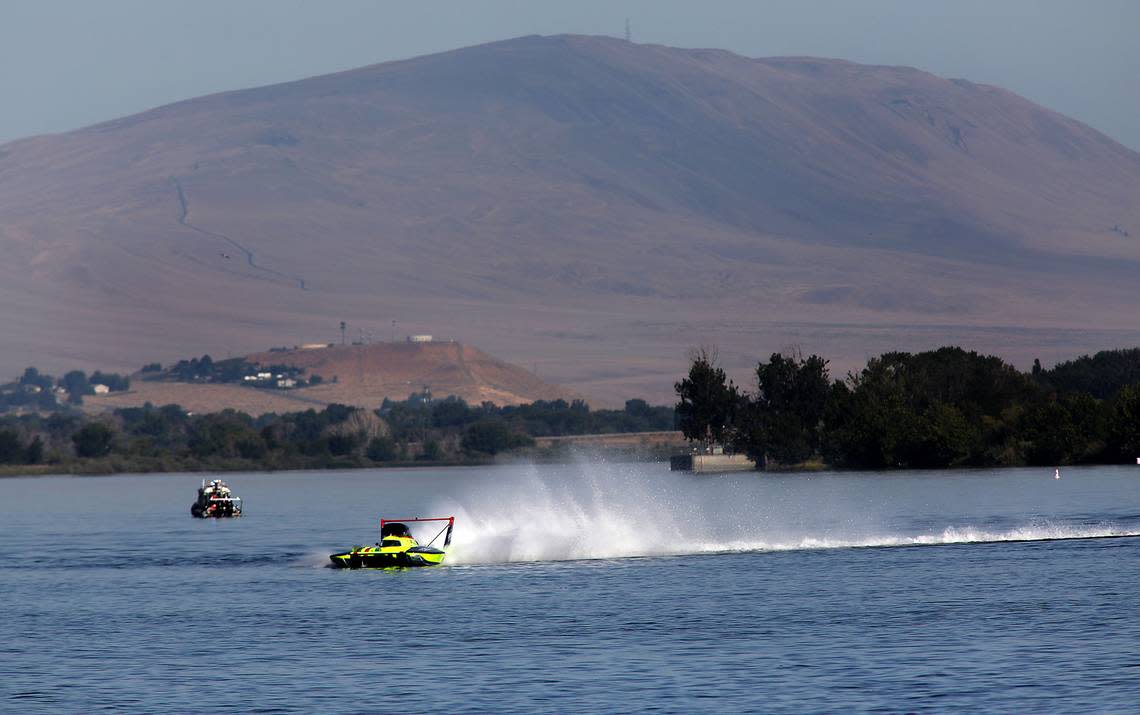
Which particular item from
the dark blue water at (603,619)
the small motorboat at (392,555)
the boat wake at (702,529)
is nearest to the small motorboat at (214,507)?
the boat wake at (702,529)

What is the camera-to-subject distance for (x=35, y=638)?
69.5 m

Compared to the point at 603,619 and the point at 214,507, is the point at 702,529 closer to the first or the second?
the point at 603,619

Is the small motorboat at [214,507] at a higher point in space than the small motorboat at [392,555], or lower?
higher

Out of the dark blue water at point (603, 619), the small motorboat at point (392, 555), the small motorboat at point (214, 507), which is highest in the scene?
the small motorboat at point (214, 507)

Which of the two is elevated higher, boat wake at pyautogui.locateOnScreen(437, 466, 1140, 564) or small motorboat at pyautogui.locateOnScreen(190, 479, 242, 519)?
small motorboat at pyautogui.locateOnScreen(190, 479, 242, 519)

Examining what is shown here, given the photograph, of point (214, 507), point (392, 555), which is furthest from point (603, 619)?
point (214, 507)

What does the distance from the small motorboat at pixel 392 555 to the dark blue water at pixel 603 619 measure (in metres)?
0.81

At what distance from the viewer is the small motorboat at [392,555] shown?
Result: 298ft

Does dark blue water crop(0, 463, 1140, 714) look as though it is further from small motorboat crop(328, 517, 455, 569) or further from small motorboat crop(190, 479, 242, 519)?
small motorboat crop(190, 479, 242, 519)

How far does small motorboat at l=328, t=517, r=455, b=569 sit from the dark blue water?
81 cm

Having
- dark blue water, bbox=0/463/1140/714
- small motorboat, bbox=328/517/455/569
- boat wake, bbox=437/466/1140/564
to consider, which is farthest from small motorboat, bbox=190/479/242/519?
small motorboat, bbox=328/517/455/569

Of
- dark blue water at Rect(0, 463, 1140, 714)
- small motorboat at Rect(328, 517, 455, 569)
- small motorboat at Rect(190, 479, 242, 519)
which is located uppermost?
small motorboat at Rect(190, 479, 242, 519)

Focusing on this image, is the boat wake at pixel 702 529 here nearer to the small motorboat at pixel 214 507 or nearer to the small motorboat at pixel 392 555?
the small motorboat at pixel 392 555

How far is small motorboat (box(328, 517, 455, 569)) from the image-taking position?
298 ft
